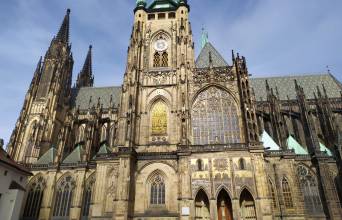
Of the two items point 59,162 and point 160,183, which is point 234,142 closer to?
point 160,183

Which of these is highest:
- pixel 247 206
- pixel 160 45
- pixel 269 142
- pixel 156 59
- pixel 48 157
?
pixel 160 45

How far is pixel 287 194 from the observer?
26375 millimetres

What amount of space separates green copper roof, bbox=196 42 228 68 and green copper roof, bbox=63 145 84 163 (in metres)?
18.3

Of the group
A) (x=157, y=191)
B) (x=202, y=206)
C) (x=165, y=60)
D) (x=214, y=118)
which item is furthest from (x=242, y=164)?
(x=165, y=60)

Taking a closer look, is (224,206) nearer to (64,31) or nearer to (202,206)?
(202,206)

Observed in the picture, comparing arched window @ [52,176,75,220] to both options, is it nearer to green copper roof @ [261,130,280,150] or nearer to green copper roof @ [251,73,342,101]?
green copper roof @ [261,130,280,150]

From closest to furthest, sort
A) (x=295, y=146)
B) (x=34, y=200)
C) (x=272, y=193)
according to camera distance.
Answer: (x=272, y=193) → (x=295, y=146) → (x=34, y=200)

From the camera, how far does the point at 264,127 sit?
3394 cm

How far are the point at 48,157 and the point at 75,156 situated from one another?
13.2ft

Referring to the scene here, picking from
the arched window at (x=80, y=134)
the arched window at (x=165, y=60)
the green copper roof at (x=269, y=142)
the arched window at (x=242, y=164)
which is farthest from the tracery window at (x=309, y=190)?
the arched window at (x=80, y=134)

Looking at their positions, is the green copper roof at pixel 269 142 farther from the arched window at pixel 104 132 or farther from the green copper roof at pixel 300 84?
the arched window at pixel 104 132

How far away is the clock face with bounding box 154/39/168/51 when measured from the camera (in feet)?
113

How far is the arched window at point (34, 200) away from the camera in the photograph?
31312 mm

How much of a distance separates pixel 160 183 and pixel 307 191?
15.2m
